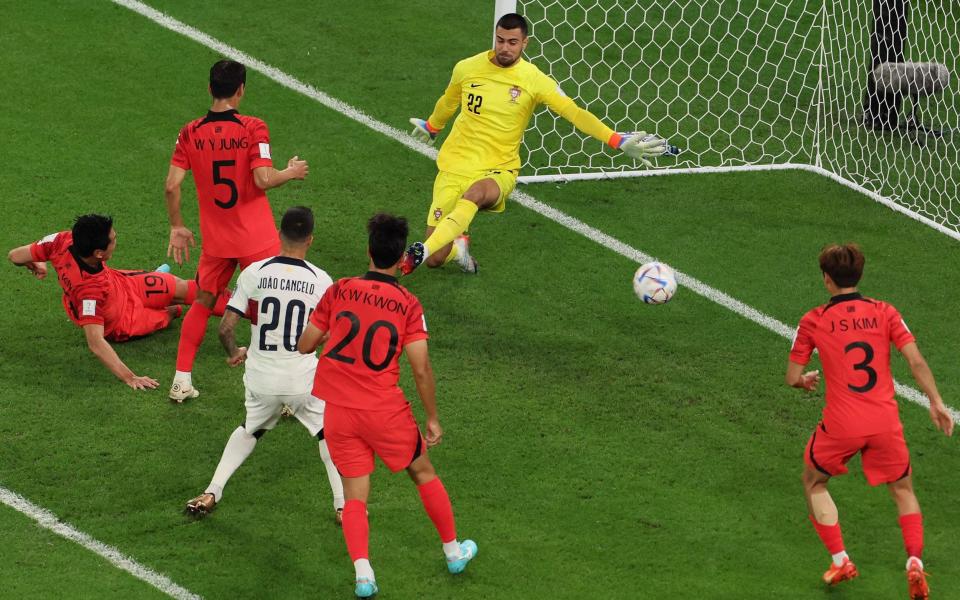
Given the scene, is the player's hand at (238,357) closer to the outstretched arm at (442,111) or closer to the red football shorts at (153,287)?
the red football shorts at (153,287)

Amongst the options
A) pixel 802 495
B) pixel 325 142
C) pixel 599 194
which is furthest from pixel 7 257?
pixel 802 495

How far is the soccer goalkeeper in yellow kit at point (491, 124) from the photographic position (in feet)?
33.3

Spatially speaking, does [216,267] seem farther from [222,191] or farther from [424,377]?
[424,377]

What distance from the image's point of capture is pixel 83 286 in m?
9.08

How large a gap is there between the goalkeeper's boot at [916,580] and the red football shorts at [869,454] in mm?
440

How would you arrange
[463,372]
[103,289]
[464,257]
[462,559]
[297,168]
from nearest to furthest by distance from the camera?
→ [462,559] < [297,168] < [103,289] < [463,372] < [464,257]

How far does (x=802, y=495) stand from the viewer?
27.3 feet

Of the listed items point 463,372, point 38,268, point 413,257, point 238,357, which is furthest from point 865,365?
point 38,268

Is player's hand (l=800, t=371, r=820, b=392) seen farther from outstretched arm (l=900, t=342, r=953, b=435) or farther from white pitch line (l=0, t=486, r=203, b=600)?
white pitch line (l=0, t=486, r=203, b=600)

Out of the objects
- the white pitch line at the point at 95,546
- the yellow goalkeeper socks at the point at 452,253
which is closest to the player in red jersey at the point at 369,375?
the white pitch line at the point at 95,546

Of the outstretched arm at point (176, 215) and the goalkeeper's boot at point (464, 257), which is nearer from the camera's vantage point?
the outstretched arm at point (176, 215)

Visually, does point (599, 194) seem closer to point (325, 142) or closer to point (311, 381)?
point (325, 142)

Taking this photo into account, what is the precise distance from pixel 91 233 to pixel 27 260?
0.73 metres

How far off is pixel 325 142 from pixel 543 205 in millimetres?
1957
